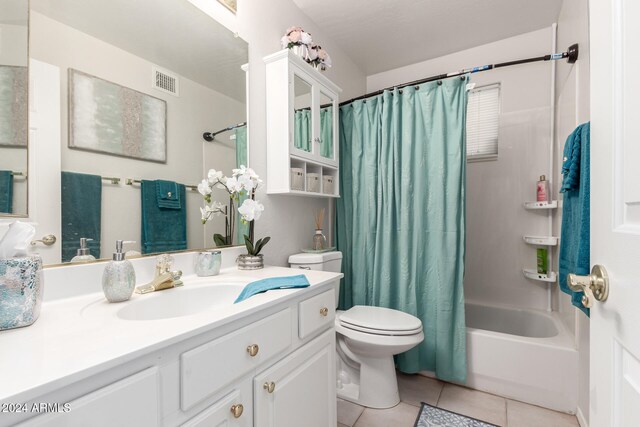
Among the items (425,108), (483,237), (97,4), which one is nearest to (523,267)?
(483,237)

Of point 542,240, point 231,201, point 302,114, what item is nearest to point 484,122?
point 542,240

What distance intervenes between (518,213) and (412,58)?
161 centimetres

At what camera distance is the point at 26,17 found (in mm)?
819

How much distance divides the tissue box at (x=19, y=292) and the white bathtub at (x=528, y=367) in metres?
2.03

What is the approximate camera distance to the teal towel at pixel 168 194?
114 centimetres

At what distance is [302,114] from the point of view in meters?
1.74

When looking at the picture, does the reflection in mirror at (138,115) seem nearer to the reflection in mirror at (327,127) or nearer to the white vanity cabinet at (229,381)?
the white vanity cabinet at (229,381)

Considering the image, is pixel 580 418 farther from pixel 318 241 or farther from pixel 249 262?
pixel 249 262

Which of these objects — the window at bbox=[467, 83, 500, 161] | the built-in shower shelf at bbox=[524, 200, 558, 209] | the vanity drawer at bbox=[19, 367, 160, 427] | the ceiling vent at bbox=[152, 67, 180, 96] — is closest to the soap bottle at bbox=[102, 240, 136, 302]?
the vanity drawer at bbox=[19, 367, 160, 427]

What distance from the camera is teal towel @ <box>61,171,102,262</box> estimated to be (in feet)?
2.92

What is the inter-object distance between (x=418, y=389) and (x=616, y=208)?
1716 mm

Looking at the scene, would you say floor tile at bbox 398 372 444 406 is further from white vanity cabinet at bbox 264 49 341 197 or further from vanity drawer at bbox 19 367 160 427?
vanity drawer at bbox 19 367 160 427

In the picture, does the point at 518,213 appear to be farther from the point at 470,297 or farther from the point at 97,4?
the point at 97,4

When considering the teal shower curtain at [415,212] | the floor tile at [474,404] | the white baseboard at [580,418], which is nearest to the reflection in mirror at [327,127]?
the teal shower curtain at [415,212]
